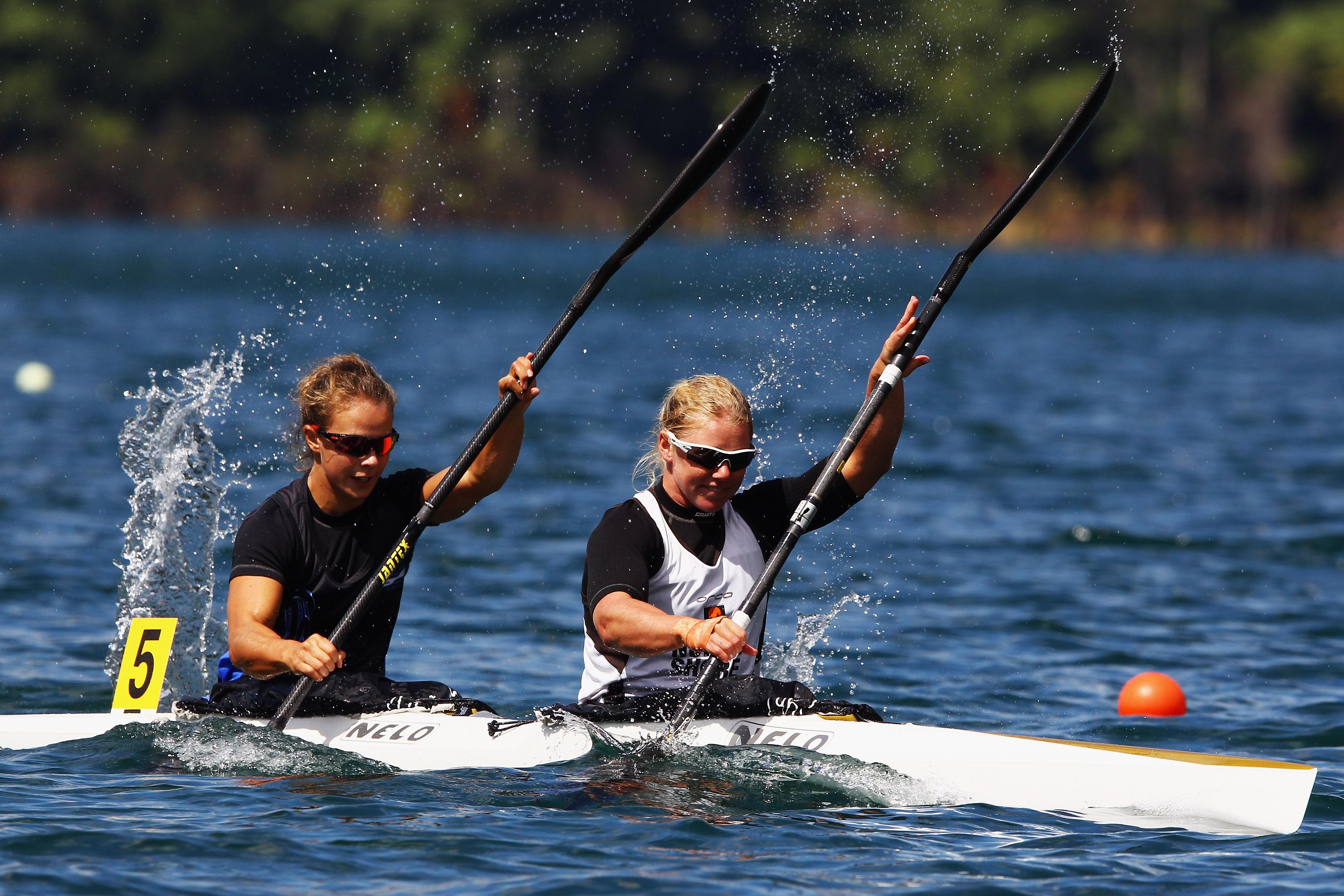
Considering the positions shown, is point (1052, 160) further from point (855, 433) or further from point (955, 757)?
point (955, 757)

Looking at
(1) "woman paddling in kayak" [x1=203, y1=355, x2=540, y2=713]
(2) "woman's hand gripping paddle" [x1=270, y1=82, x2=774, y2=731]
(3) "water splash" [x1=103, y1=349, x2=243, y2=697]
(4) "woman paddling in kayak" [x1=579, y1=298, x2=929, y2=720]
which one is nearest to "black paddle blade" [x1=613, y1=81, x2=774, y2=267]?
(2) "woman's hand gripping paddle" [x1=270, y1=82, x2=774, y2=731]

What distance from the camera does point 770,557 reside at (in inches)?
249

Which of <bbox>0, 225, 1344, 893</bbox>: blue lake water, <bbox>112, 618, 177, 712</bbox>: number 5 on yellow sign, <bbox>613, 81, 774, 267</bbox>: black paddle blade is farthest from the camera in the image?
<bbox>613, 81, 774, 267</bbox>: black paddle blade

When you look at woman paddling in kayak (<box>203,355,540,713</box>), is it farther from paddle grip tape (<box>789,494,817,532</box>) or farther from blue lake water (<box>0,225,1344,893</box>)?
paddle grip tape (<box>789,494,817,532</box>)

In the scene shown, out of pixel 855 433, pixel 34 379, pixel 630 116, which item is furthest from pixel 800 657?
pixel 630 116

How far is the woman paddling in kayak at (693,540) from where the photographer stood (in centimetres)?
590

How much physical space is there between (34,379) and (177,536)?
47.8 ft

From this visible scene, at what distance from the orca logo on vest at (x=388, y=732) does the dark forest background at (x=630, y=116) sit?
2518cm

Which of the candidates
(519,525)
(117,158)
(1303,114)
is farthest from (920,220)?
(519,525)

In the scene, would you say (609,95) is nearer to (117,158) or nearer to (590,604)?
(117,158)

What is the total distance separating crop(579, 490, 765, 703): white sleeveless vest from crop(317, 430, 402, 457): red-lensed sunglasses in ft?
3.36

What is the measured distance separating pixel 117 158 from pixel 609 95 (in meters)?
33.0

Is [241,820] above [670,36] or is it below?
below

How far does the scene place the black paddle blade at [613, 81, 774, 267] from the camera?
715cm
